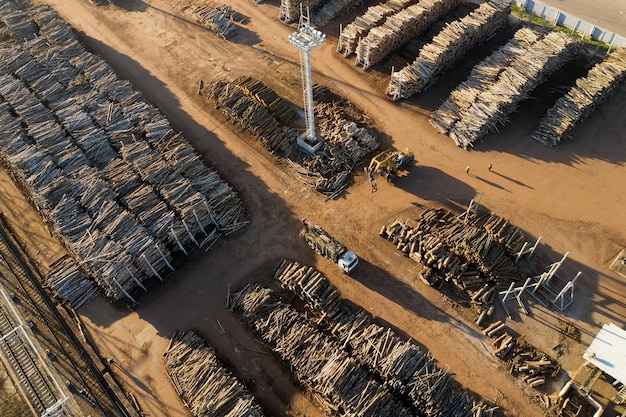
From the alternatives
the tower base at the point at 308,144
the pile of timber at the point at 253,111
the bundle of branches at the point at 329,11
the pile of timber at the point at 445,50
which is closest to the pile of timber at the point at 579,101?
the pile of timber at the point at 445,50

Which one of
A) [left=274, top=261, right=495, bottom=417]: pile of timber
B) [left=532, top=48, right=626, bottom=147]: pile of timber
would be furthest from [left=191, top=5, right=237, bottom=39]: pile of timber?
[left=532, top=48, right=626, bottom=147]: pile of timber

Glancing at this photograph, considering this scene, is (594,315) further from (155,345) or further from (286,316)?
(155,345)

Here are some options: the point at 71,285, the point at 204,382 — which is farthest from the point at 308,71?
the point at 71,285

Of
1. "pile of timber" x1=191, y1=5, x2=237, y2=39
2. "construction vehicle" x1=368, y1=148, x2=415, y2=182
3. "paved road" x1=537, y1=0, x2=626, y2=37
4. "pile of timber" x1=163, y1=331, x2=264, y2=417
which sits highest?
"pile of timber" x1=191, y1=5, x2=237, y2=39

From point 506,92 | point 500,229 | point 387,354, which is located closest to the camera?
point 387,354

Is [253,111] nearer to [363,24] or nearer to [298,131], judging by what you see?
[298,131]

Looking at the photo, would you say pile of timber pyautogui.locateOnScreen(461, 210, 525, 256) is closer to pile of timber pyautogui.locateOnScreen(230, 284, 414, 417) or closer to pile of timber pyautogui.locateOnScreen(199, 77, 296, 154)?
pile of timber pyautogui.locateOnScreen(230, 284, 414, 417)
